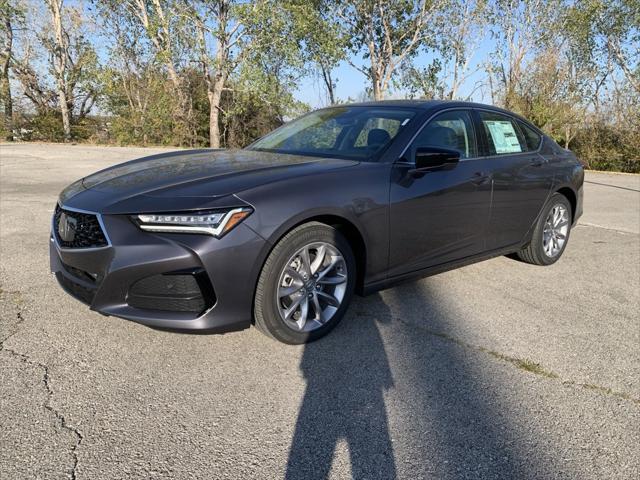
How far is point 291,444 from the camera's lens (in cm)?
218

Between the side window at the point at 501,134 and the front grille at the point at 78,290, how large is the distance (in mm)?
3233

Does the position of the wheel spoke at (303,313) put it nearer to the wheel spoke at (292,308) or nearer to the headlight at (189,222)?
the wheel spoke at (292,308)

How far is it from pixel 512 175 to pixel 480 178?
51cm

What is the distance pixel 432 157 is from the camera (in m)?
3.38

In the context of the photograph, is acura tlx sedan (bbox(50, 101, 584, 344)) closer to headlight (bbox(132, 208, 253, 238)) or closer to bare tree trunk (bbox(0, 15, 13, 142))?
headlight (bbox(132, 208, 253, 238))

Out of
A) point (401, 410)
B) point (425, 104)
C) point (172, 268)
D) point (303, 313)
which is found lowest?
point (401, 410)

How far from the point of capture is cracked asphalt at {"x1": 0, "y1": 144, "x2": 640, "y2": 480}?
208 cm

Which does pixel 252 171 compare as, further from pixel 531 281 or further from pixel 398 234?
pixel 531 281

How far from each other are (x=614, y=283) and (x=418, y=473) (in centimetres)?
355

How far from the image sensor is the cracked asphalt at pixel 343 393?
208cm

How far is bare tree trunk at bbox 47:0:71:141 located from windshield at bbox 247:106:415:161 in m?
28.3

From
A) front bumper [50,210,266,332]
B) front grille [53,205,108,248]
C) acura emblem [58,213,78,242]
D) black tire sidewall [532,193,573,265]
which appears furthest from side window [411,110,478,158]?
acura emblem [58,213,78,242]

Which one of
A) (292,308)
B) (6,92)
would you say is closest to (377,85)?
(6,92)

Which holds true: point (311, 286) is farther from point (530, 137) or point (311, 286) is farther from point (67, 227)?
point (530, 137)
